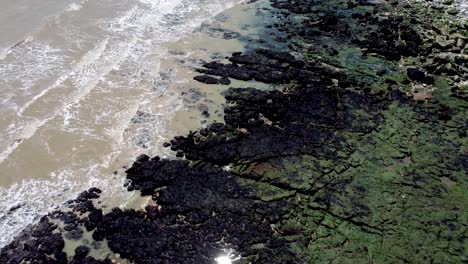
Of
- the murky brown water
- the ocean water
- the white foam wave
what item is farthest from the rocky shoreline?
the ocean water

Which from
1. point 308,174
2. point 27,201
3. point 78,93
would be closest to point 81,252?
point 27,201

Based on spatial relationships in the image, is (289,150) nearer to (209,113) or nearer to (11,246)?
(209,113)

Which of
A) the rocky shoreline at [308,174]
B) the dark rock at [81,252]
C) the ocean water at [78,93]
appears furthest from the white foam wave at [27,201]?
the dark rock at [81,252]

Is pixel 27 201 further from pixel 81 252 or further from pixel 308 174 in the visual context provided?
pixel 308 174

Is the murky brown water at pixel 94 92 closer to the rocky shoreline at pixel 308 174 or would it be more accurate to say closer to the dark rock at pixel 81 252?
the rocky shoreline at pixel 308 174

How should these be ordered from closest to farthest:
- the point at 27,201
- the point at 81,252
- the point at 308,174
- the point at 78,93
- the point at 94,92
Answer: the point at 81,252
the point at 27,201
the point at 308,174
the point at 78,93
the point at 94,92

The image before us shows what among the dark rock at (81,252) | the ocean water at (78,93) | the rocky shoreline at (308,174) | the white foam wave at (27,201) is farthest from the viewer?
the ocean water at (78,93)

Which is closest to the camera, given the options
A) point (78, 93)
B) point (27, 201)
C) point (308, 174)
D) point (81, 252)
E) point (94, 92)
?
point (81, 252)
